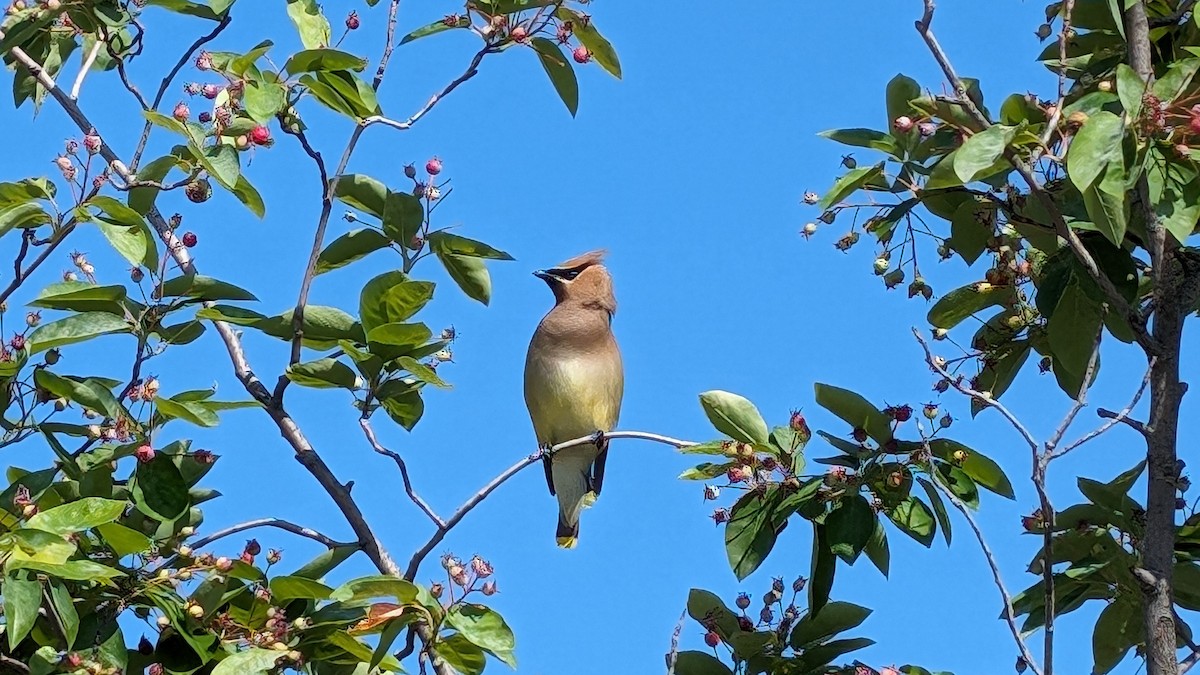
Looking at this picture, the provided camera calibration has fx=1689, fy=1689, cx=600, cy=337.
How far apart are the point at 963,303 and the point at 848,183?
2.23 feet

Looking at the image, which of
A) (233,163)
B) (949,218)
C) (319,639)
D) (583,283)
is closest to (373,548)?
(319,639)

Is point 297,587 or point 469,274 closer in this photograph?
point 297,587

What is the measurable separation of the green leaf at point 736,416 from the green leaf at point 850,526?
20 centimetres

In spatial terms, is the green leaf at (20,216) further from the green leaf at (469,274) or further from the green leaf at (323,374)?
the green leaf at (469,274)

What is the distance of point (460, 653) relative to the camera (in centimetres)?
315

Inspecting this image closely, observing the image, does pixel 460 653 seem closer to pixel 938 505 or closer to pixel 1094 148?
pixel 938 505

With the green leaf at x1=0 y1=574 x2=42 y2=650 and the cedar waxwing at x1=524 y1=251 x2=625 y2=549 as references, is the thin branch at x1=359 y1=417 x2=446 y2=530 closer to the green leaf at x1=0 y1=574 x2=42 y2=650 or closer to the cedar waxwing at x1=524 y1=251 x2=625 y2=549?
the green leaf at x1=0 y1=574 x2=42 y2=650

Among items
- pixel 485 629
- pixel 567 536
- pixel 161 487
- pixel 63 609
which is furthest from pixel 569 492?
pixel 63 609

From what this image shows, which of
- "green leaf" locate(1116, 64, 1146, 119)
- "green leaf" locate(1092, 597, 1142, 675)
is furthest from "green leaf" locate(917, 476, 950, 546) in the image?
"green leaf" locate(1116, 64, 1146, 119)

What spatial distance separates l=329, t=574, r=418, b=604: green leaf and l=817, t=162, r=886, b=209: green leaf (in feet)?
3.37

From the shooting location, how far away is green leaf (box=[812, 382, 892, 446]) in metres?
3.22

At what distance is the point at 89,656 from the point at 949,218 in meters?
1.94

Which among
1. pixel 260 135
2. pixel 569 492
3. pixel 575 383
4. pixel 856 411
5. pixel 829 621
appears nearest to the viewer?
pixel 260 135

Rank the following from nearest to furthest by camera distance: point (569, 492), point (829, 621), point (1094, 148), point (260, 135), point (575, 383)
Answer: point (1094, 148), point (260, 135), point (829, 621), point (575, 383), point (569, 492)
